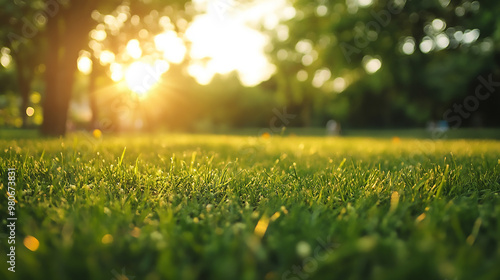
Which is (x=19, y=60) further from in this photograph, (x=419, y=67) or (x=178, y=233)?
(x=419, y=67)

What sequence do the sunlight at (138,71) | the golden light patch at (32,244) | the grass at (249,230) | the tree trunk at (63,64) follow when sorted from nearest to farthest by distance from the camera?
the grass at (249,230), the golden light patch at (32,244), the tree trunk at (63,64), the sunlight at (138,71)

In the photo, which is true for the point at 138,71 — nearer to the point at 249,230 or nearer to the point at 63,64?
the point at 63,64

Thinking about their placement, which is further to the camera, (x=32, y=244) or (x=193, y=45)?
(x=193, y=45)

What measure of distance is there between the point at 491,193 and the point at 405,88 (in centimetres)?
1909

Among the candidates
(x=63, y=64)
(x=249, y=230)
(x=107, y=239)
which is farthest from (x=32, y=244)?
(x=63, y=64)

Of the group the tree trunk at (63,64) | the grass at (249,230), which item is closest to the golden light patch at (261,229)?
the grass at (249,230)

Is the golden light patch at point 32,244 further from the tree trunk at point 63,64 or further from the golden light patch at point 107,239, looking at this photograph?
the tree trunk at point 63,64

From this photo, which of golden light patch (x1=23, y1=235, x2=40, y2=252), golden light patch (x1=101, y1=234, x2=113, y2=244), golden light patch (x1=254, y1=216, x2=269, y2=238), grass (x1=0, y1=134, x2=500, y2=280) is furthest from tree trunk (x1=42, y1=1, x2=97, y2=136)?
golden light patch (x1=254, y1=216, x2=269, y2=238)

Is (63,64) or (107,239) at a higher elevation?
(63,64)

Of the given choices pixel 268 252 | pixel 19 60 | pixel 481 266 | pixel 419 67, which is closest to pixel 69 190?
pixel 268 252

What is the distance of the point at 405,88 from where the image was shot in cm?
1917

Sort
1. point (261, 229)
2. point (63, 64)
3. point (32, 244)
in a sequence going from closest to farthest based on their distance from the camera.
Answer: point (32, 244), point (261, 229), point (63, 64)

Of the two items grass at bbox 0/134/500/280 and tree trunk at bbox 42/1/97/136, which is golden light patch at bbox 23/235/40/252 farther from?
tree trunk at bbox 42/1/97/136

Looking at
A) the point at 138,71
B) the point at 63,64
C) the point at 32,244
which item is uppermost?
the point at 138,71
